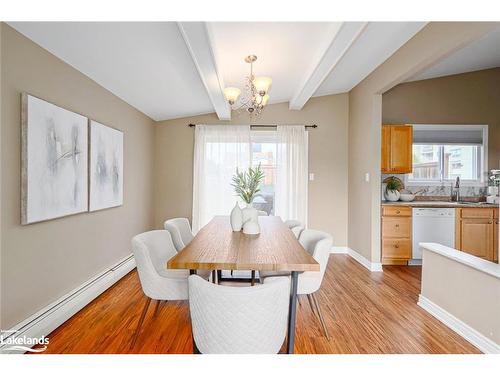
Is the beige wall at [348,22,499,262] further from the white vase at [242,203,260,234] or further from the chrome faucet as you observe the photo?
the white vase at [242,203,260,234]

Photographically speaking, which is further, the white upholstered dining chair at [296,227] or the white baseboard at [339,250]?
the white baseboard at [339,250]

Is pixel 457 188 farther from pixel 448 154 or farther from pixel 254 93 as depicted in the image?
pixel 254 93

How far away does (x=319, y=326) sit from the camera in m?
2.23

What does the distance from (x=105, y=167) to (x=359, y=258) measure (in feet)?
→ 12.0

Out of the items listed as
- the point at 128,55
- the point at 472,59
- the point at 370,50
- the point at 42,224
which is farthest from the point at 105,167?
the point at 472,59

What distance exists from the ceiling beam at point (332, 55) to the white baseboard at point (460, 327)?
7.94ft

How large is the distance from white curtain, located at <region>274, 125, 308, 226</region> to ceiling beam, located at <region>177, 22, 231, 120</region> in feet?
4.94

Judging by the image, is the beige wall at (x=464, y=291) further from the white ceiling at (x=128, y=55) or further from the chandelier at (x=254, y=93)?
the white ceiling at (x=128, y=55)

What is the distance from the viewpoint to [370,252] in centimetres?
376

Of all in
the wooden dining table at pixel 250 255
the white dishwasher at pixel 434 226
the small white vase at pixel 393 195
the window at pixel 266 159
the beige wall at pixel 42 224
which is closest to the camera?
the wooden dining table at pixel 250 255

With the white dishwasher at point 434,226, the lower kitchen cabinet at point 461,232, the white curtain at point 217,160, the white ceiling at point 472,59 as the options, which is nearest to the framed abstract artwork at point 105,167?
the white curtain at point 217,160

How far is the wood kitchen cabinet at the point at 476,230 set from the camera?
12.4ft
